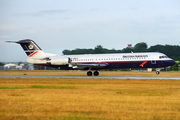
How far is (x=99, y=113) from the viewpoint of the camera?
12.8 meters

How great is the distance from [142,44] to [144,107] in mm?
91885

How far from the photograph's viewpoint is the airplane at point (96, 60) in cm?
4397

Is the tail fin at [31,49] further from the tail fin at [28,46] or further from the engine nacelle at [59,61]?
the engine nacelle at [59,61]

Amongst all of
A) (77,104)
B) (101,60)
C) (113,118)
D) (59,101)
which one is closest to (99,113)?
(113,118)

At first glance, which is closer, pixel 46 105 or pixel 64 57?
pixel 46 105

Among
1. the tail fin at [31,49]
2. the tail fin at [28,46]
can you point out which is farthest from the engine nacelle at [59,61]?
the tail fin at [28,46]


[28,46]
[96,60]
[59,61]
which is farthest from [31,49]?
[96,60]

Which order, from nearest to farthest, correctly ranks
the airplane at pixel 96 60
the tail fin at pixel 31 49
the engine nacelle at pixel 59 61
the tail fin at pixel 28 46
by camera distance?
the airplane at pixel 96 60, the engine nacelle at pixel 59 61, the tail fin at pixel 28 46, the tail fin at pixel 31 49

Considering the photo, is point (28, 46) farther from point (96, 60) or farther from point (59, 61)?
point (96, 60)

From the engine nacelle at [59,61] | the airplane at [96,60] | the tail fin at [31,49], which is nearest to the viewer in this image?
the airplane at [96,60]

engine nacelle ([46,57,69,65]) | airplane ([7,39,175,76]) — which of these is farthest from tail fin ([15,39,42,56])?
engine nacelle ([46,57,69,65])

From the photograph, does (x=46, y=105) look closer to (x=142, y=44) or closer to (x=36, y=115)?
(x=36, y=115)

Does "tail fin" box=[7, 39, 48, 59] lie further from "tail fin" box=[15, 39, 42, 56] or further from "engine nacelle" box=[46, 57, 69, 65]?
"engine nacelle" box=[46, 57, 69, 65]

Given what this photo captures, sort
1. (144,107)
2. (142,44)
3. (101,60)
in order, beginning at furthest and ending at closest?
(142,44) < (101,60) < (144,107)
